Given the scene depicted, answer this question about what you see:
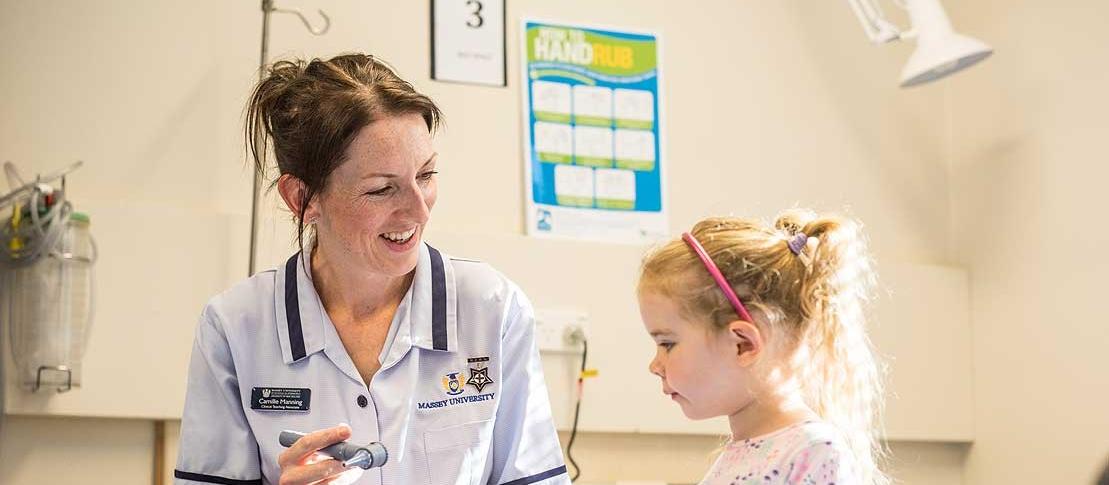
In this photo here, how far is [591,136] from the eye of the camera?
3.26m

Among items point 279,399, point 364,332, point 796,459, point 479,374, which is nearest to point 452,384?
point 479,374

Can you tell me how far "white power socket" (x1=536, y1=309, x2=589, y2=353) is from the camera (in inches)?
121

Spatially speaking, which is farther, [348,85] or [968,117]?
[968,117]

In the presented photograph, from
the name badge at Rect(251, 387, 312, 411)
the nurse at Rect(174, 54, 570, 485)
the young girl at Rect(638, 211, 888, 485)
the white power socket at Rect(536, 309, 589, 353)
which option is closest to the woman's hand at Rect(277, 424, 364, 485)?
the nurse at Rect(174, 54, 570, 485)

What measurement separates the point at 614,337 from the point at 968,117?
52.8 inches

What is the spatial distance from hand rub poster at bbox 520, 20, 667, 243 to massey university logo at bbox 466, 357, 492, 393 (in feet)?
3.87

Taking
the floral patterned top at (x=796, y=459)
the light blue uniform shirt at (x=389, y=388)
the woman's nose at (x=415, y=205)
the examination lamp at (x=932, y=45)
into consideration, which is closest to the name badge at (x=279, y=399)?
the light blue uniform shirt at (x=389, y=388)

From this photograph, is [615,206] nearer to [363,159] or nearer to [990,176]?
[990,176]

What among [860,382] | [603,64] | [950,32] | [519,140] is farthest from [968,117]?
[860,382]

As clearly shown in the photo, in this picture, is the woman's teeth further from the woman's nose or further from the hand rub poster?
the hand rub poster

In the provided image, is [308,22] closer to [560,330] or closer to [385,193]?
[560,330]

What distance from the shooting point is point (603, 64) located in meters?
3.31

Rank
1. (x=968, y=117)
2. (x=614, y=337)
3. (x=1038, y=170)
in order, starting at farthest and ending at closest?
(x=968, y=117) < (x=1038, y=170) < (x=614, y=337)

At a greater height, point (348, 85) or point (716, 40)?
point (716, 40)
